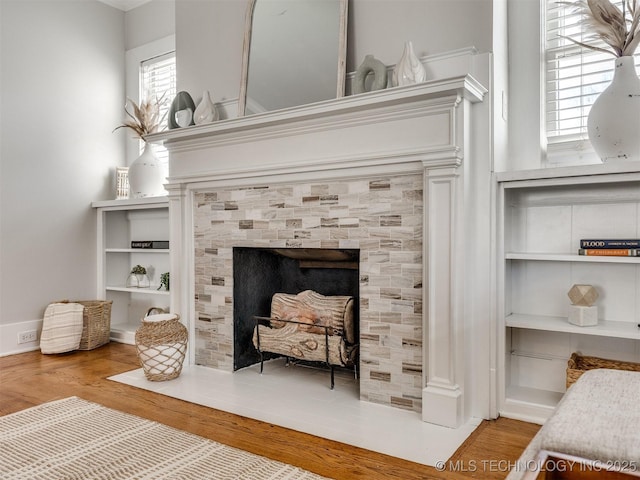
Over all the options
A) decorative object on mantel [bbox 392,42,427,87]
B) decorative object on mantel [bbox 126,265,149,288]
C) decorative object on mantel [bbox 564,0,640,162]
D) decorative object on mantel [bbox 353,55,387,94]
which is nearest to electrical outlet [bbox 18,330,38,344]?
decorative object on mantel [bbox 126,265,149,288]

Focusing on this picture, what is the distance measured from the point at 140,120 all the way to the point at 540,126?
310 centimetres

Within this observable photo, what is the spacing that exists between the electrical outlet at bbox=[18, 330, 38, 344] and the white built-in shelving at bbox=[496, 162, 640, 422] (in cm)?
351

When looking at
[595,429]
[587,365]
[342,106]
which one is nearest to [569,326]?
[587,365]

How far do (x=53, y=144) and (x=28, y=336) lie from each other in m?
1.59

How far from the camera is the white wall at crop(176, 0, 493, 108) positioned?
2438 mm

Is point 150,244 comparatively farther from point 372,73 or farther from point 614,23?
point 614,23

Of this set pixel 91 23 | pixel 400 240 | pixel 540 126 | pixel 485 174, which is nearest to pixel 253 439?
pixel 400 240

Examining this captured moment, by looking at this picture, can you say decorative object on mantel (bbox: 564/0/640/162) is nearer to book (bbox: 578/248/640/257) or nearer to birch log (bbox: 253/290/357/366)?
book (bbox: 578/248/640/257)

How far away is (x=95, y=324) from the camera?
12.9 feet

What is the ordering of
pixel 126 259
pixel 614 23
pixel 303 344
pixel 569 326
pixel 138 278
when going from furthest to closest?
pixel 126 259 < pixel 138 278 < pixel 303 344 < pixel 569 326 < pixel 614 23

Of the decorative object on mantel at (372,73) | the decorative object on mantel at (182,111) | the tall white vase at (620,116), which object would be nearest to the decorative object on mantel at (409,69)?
the decorative object on mantel at (372,73)

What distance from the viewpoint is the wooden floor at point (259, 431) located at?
6.02ft

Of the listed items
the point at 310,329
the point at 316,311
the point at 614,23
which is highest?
the point at 614,23

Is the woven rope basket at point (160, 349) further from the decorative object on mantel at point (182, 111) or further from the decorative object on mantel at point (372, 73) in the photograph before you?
the decorative object on mantel at point (372, 73)
